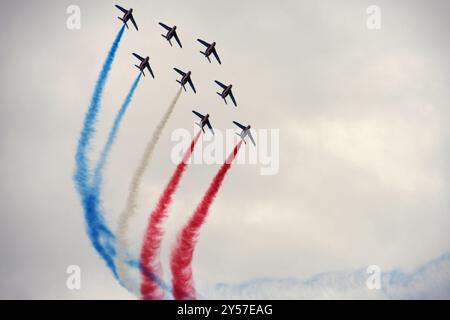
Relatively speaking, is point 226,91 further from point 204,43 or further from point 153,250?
point 153,250

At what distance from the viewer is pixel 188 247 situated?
397 feet

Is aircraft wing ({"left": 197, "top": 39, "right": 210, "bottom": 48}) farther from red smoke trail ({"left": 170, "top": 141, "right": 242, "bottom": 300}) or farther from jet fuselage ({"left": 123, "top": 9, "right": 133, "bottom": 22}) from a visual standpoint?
red smoke trail ({"left": 170, "top": 141, "right": 242, "bottom": 300})

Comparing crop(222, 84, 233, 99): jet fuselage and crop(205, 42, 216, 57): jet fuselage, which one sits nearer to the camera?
crop(205, 42, 216, 57): jet fuselage

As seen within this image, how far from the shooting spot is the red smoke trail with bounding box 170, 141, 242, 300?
11880cm

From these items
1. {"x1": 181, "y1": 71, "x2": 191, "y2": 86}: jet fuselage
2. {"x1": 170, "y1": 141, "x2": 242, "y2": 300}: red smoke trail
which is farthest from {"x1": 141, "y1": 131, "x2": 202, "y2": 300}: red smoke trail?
{"x1": 181, "y1": 71, "x2": 191, "y2": 86}: jet fuselage

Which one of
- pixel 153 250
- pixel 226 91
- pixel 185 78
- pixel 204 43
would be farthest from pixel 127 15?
pixel 153 250

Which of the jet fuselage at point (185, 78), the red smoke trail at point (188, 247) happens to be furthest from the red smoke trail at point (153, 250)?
the jet fuselage at point (185, 78)

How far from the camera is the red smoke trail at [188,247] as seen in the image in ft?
390
